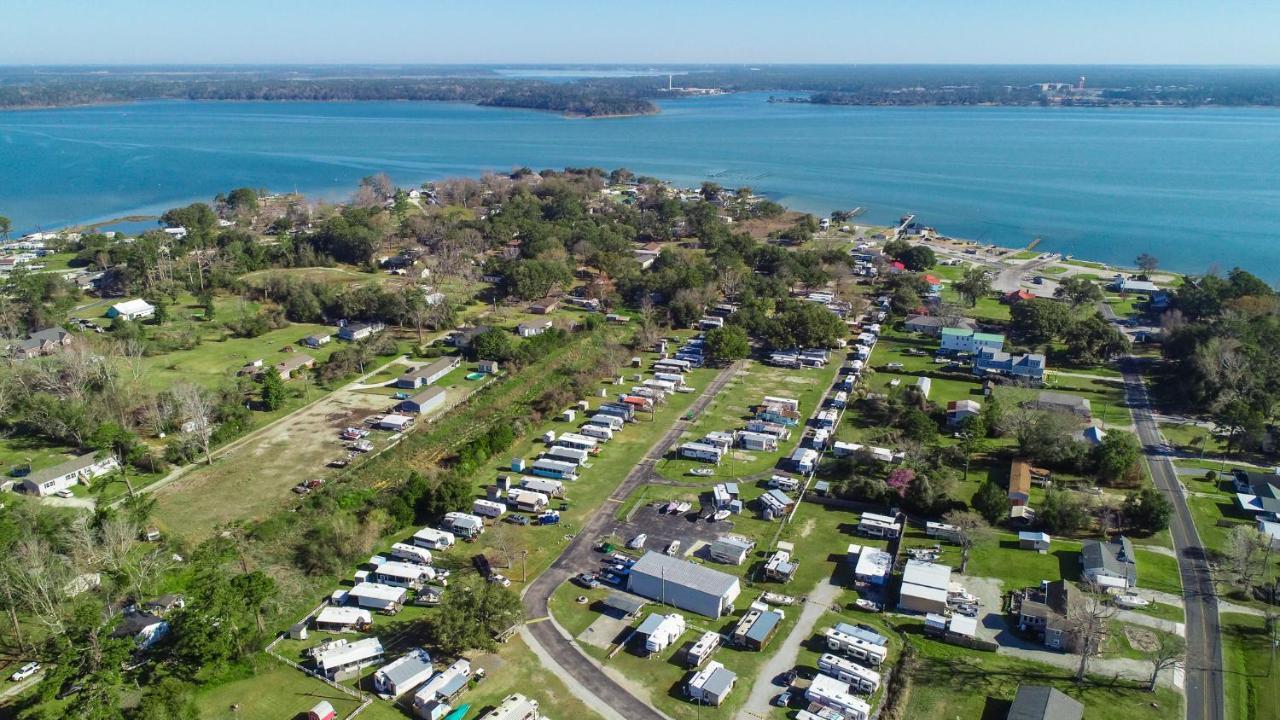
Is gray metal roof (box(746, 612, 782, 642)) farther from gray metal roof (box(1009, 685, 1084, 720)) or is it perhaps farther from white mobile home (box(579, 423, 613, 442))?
white mobile home (box(579, 423, 613, 442))

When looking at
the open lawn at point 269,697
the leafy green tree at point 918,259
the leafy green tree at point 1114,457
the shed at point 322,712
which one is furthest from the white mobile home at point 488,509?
the leafy green tree at point 918,259

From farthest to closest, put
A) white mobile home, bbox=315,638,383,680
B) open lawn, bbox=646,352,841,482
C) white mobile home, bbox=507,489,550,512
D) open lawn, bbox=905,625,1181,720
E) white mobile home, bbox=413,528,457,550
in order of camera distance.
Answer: open lawn, bbox=646,352,841,482 → white mobile home, bbox=507,489,550,512 → white mobile home, bbox=413,528,457,550 → white mobile home, bbox=315,638,383,680 → open lawn, bbox=905,625,1181,720

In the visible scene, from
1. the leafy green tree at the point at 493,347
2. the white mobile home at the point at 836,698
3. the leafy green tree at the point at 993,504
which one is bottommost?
the white mobile home at the point at 836,698

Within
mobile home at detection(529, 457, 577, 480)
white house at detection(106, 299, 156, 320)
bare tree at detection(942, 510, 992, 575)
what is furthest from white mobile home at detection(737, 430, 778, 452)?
white house at detection(106, 299, 156, 320)

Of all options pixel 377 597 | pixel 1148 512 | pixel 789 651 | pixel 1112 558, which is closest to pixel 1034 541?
pixel 1112 558

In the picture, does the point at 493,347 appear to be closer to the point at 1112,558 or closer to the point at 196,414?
the point at 196,414

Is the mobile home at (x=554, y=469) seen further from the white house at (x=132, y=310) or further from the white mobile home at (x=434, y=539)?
the white house at (x=132, y=310)

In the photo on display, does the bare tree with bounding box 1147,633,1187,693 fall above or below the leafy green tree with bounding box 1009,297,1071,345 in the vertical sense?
below
